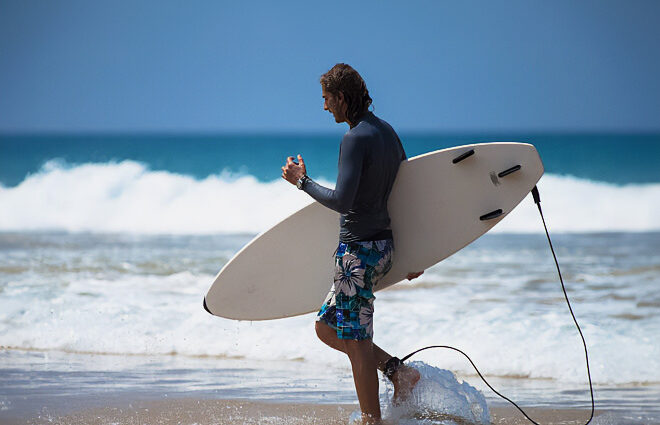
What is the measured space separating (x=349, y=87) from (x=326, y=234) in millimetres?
639

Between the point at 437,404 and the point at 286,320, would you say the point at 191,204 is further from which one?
the point at 437,404

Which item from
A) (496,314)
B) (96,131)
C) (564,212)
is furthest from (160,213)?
(96,131)

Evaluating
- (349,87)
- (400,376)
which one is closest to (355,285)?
(400,376)

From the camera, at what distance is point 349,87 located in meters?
2.20

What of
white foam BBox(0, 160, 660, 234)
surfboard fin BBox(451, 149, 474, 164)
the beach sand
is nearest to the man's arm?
surfboard fin BBox(451, 149, 474, 164)

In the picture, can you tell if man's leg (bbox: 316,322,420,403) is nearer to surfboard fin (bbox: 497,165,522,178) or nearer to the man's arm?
the man's arm

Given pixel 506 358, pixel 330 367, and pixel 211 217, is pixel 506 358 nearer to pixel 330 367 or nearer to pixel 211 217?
pixel 330 367

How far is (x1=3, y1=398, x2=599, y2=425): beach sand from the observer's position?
266 centimetres

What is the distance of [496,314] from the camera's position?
4309 millimetres

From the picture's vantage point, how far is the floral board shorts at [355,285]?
2232mm

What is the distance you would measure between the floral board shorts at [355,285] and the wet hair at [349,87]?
0.38m

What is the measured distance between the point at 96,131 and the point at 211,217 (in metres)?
14.4

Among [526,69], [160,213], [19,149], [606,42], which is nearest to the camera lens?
[160,213]

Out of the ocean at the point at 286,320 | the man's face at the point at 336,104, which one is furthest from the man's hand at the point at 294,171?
the ocean at the point at 286,320
